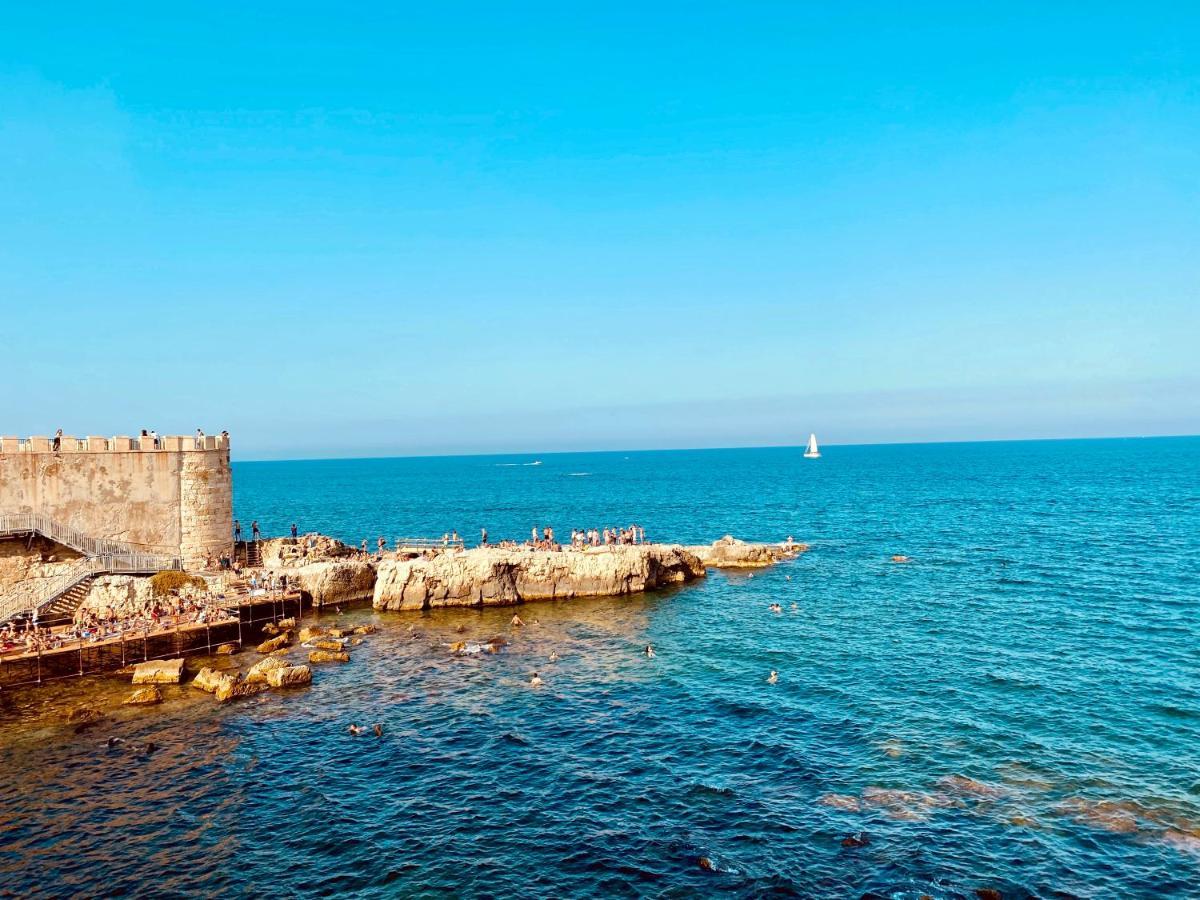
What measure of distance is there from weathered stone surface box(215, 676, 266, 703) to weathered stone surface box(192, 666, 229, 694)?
0.42 meters

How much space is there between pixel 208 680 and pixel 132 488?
62.7 feet

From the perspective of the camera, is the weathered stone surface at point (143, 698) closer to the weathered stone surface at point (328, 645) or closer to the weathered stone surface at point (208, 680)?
the weathered stone surface at point (208, 680)

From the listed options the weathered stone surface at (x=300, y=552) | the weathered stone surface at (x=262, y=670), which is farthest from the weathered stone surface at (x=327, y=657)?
the weathered stone surface at (x=300, y=552)

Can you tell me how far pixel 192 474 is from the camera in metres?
48.7

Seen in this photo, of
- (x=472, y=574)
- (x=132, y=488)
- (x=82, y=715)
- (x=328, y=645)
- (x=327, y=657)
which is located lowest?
(x=82, y=715)

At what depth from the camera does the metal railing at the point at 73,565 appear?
39.2 meters

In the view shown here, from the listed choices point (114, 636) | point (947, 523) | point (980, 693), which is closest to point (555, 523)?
point (947, 523)

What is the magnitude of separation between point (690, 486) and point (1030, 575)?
109 meters

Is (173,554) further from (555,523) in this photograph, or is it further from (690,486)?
(690,486)

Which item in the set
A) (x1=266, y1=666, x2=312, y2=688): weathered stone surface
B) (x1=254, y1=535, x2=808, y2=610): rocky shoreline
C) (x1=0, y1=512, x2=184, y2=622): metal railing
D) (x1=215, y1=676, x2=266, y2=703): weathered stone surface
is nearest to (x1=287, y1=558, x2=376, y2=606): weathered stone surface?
(x1=254, y1=535, x2=808, y2=610): rocky shoreline

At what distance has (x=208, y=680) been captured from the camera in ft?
112

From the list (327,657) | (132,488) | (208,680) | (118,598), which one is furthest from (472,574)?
(132,488)

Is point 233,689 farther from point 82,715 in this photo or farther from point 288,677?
point 82,715

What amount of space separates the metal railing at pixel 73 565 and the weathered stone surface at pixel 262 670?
44.7 feet
